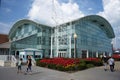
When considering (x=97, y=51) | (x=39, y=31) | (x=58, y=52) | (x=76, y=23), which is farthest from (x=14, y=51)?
(x=97, y=51)

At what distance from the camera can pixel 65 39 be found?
37.3 meters

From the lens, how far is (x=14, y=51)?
36.5 metres

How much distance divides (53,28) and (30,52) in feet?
45.6

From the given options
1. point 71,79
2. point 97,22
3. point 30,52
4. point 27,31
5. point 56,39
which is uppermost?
point 97,22

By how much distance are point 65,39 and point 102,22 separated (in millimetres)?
16106

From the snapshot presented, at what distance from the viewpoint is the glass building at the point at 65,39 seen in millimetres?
35906

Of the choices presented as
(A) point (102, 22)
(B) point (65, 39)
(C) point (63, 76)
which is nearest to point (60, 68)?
(C) point (63, 76)

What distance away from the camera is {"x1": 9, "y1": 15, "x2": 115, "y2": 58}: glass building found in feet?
118

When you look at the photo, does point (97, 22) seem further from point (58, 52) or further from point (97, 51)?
point (58, 52)

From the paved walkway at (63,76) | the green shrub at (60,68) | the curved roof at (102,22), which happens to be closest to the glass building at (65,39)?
the curved roof at (102,22)

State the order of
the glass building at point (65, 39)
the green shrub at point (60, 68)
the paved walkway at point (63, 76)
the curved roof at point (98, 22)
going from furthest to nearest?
the curved roof at point (98, 22) < the glass building at point (65, 39) < the green shrub at point (60, 68) < the paved walkway at point (63, 76)

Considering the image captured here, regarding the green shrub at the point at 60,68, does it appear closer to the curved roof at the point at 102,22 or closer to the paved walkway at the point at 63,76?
the paved walkway at the point at 63,76

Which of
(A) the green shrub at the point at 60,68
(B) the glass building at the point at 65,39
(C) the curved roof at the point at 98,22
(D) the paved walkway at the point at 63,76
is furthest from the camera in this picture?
(C) the curved roof at the point at 98,22

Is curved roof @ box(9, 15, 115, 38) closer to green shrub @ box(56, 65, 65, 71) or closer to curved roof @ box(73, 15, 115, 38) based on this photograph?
curved roof @ box(73, 15, 115, 38)
